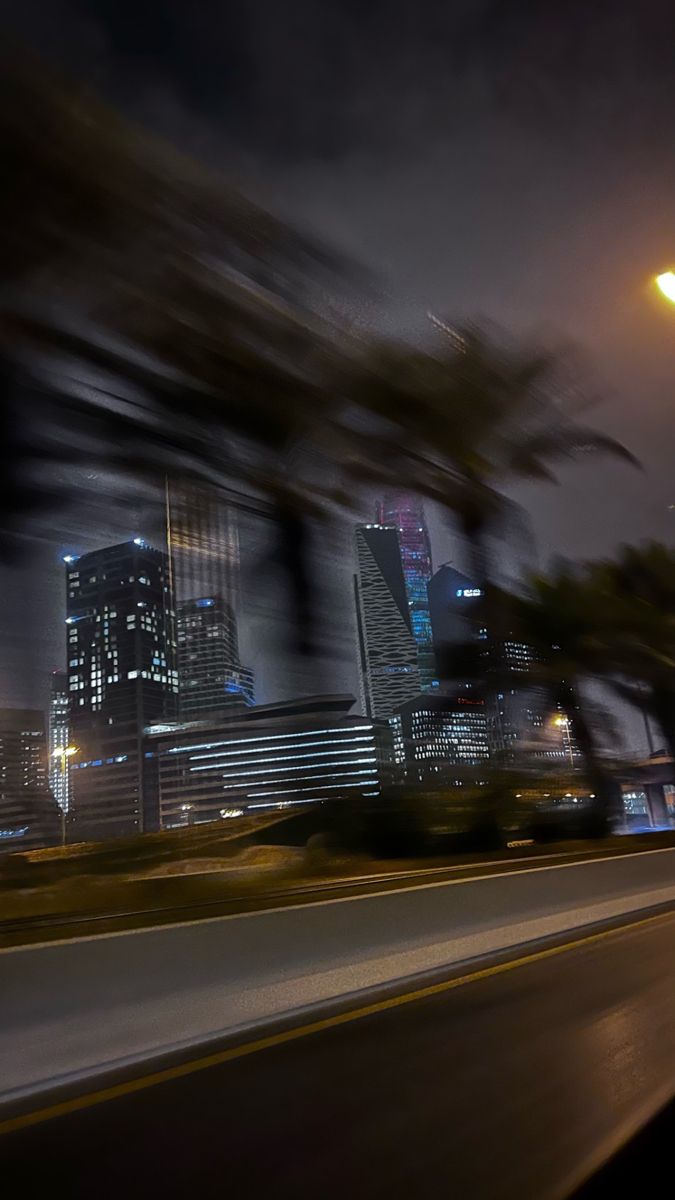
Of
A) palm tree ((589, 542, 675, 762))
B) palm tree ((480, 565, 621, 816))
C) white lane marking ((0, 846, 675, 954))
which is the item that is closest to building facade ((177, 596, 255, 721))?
white lane marking ((0, 846, 675, 954))

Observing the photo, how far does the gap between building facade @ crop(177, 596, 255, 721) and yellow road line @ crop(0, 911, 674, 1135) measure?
13.8 feet

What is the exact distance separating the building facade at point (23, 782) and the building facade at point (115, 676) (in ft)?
1.65

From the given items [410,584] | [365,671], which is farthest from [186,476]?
[410,584]

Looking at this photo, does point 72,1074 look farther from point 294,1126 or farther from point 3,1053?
point 294,1126

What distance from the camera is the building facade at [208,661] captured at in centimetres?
967

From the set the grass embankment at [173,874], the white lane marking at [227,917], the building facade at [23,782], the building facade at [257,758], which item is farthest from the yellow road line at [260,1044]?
the building facade at [257,758]

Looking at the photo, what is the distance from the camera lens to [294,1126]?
151 inches

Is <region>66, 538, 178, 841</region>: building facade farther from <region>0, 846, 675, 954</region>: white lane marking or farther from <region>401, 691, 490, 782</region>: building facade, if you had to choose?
<region>401, 691, 490, 782</region>: building facade

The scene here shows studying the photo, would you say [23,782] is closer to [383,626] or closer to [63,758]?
[63,758]

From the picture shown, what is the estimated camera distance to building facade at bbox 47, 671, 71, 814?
360 inches

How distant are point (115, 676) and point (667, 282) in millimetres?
6819

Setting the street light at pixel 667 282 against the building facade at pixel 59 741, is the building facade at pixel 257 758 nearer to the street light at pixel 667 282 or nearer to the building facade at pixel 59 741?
the building facade at pixel 59 741

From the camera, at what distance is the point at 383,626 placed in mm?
14789

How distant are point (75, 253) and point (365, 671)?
914 cm
